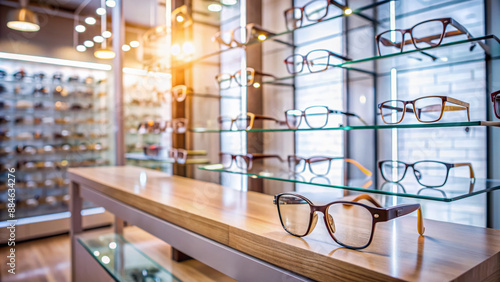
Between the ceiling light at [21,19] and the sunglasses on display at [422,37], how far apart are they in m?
1.37

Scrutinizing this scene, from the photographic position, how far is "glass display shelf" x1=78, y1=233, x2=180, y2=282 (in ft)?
4.74

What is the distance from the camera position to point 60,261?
298 centimetres

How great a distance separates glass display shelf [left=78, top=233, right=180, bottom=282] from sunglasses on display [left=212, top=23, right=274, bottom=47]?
3.67ft

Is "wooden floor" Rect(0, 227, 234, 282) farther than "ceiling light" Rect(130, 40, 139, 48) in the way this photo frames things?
No

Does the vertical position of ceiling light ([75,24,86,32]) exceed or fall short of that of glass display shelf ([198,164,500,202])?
it exceeds it

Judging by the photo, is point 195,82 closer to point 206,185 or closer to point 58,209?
point 206,185

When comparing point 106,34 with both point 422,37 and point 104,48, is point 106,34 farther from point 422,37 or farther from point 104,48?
point 422,37

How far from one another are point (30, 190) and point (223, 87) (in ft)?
11.3

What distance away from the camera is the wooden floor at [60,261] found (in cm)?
139

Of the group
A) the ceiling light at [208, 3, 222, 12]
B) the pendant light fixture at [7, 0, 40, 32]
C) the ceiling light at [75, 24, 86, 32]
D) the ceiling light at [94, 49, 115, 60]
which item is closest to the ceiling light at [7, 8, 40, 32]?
the pendant light fixture at [7, 0, 40, 32]

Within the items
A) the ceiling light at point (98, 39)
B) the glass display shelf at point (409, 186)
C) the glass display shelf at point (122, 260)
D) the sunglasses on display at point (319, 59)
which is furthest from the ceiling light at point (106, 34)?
the glass display shelf at point (409, 186)

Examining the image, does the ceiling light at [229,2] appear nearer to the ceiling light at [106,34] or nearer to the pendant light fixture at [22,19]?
the pendant light fixture at [22,19]

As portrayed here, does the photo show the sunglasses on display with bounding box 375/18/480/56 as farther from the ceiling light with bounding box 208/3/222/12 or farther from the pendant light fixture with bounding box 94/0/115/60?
the pendant light fixture with bounding box 94/0/115/60

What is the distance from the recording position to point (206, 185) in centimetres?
145
